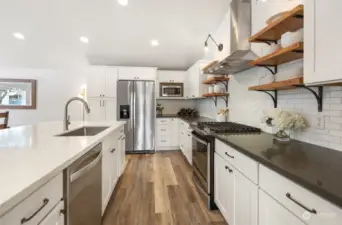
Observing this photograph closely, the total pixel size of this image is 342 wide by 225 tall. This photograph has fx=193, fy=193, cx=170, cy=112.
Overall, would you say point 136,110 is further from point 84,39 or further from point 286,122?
point 286,122

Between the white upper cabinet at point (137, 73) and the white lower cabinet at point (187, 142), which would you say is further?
the white upper cabinet at point (137, 73)

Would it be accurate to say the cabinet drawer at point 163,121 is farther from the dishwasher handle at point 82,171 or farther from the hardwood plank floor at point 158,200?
the dishwasher handle at point 82,171

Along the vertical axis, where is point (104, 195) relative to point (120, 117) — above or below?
below

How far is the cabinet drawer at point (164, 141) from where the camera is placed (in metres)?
5.06

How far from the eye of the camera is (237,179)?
5.18 feet

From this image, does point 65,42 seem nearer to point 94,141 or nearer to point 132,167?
point 132,167

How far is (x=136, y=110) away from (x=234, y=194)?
3.52m

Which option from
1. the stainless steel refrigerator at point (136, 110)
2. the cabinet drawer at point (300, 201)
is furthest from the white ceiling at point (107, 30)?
the cabinet drawer at point (300, 201)

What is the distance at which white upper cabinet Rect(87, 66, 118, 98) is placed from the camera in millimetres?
4785

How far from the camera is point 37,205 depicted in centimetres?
80

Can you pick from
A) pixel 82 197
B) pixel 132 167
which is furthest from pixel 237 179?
pixel 132 167

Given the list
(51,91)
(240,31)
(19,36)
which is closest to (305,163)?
(240,31)

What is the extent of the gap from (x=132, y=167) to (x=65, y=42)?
131 inches

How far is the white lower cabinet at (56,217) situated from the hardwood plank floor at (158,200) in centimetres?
108
